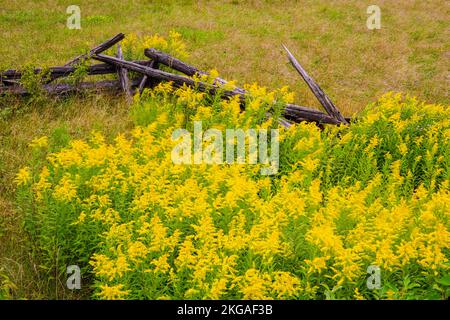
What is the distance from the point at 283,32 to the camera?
18.4m

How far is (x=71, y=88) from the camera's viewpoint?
1087 cm

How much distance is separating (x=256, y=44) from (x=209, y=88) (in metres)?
7.89

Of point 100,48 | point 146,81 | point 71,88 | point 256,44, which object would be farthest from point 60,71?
point 256,44

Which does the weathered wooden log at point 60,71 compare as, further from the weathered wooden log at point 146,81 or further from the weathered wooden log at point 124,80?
the weathered wooden log at point 124,80

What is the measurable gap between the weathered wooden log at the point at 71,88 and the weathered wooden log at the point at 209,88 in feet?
1.66

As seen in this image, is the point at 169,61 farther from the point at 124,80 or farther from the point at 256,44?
the point at 256,44

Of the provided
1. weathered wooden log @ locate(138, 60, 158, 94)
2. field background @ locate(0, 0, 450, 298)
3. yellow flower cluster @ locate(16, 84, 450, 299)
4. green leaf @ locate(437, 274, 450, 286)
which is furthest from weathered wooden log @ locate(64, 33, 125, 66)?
green leaf @ locate(437, 274, 450, 286)

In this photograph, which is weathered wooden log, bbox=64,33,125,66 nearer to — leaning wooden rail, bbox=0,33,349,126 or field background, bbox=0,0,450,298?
leaning wooden rail, bbox=0,33,349,126

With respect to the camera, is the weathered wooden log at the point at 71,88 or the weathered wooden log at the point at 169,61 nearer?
the weathered wooden log at the point at 71,88

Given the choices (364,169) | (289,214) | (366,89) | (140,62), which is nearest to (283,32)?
(366,89)

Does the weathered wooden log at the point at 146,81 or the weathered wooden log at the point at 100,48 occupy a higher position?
the weathered wooden log at the point at 100,48

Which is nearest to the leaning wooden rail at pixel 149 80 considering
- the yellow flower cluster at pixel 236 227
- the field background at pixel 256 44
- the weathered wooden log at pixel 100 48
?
the weathered wooden log at pixel 100 48

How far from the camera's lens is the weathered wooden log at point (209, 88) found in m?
9.48
